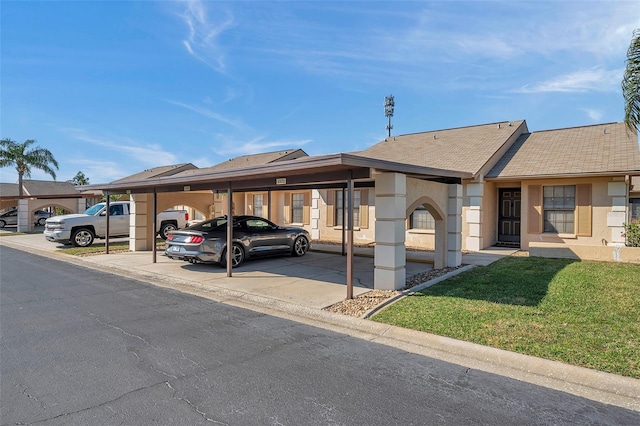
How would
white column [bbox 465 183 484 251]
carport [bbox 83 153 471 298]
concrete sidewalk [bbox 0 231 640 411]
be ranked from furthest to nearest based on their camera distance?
white column [bbox 465 183 484 251] → carport [bbox 83 153 471 298] → concrete sidewalk [bbox 0 231 640 411]

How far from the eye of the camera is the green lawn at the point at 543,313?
472cm

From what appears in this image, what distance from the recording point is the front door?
15.5 m

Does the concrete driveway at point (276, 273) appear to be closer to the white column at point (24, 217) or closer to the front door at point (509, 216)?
the front door at point (509, 216)

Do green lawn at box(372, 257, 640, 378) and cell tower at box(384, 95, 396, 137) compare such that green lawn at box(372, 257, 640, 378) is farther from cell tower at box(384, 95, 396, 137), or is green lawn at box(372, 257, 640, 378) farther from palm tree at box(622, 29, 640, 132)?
cell tower at box(384, 95, 396, 137)

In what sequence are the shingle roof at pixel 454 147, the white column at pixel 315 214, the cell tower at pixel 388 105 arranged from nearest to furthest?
1. the shingle roof at pixel 454 147
2. the white column at pixel 315 214
3. the cell tower at pixel 388 105

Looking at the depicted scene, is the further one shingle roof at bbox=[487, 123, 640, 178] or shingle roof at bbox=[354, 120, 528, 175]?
shingle roof at bbox=[354, 120, 528, 175]

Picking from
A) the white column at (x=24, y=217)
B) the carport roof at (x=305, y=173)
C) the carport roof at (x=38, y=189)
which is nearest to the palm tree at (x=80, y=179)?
the carport roof at (x=38, y=189)

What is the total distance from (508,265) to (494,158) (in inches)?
224

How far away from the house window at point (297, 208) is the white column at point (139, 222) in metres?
7.27

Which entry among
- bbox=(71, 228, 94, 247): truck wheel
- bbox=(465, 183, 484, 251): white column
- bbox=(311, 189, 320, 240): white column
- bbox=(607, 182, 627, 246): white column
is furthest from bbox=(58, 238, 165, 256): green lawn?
bbox=(607, 182, 627, 246): white column

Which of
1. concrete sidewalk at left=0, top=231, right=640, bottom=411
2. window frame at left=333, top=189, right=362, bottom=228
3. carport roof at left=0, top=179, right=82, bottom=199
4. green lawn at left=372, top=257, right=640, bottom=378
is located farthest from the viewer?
carport roof at left=0, top=179, right=82, bottom=199

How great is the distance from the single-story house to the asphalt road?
9.93ft

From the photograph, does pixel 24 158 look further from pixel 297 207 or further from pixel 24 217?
pixel 297 207

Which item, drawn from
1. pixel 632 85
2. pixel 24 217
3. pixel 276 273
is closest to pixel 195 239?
pixel 276 273
